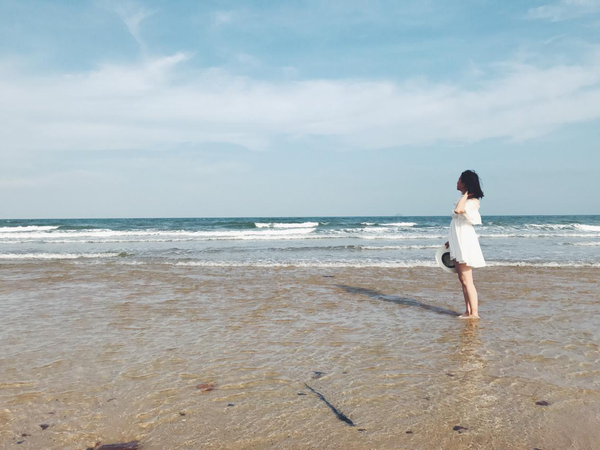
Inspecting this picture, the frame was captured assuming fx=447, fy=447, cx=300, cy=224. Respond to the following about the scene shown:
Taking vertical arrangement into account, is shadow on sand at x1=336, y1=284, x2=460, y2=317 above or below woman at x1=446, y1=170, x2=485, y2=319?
below

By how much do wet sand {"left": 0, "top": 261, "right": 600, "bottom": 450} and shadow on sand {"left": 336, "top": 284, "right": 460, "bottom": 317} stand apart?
0.04 meters

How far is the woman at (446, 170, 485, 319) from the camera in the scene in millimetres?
5965

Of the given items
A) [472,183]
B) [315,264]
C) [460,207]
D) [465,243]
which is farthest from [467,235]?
[315,264]

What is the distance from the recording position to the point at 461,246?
6.14m

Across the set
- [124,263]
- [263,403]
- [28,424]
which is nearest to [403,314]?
[263,403]

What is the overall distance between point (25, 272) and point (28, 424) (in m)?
9.90

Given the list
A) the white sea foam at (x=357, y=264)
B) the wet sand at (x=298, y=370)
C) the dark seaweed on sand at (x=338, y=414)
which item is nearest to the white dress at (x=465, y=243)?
the wet sand at (x=298, y=370)

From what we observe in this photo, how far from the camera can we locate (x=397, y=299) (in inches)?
298

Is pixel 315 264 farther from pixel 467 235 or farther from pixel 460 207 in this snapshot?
pixel 460 207

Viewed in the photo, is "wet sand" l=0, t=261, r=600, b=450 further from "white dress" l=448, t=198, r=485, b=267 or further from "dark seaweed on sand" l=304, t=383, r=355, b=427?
"white dress" l=448, t=198, r=485, b=267

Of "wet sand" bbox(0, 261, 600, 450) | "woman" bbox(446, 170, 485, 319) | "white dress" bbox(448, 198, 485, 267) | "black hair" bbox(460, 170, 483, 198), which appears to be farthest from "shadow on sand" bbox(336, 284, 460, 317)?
"black hair" bbox(460, 170, 483, 198)

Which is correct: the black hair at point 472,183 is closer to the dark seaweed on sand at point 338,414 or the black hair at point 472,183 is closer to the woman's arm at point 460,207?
the woman's arm at point 460,207

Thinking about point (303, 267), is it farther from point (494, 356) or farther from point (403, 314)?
point (494, 356)

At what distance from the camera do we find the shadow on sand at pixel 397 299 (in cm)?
663
